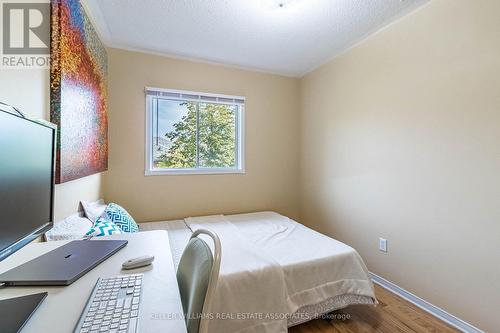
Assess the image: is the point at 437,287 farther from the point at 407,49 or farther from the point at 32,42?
the point at 32,42

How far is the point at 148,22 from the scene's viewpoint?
211 cm

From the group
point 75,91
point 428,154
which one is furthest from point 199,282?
point 428,154

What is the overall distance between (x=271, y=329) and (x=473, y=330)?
1399mm

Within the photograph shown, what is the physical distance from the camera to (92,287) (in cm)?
76

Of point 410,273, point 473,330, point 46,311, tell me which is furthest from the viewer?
point 410,273

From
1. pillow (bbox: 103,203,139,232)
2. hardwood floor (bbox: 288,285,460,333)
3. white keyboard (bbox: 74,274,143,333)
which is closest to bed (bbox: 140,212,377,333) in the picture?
hardwood floor (bbox: 288,285,460,333)

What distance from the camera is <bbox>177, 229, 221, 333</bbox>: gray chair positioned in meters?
0.77

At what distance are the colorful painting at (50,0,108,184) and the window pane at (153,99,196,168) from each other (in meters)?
→ 0.66

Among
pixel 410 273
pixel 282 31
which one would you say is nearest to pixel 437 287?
pixel 410 273

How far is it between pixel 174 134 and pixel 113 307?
245 cm

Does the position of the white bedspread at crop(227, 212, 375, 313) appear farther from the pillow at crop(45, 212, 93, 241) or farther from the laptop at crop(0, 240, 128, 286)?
the pillow at crop(45, 212, 93, 241)

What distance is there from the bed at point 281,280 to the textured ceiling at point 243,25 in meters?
1.91

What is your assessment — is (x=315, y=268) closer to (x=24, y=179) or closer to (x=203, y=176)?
(x=24, y=179)

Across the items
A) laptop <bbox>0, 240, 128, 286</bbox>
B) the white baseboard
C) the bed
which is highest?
laptop <bbox>0, 240, 128, 286</bbox>
